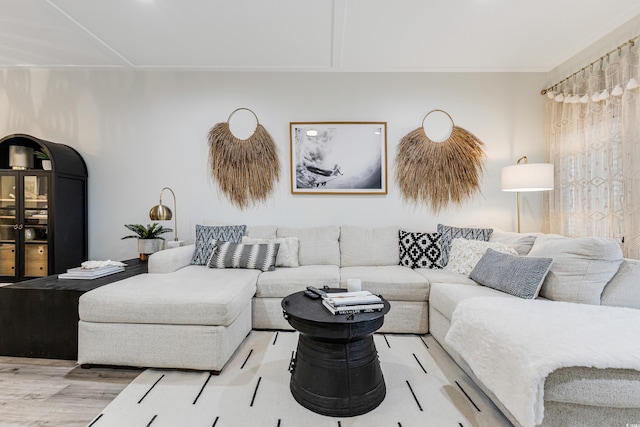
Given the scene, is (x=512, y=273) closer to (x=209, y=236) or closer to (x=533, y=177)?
(x=533, y=177)

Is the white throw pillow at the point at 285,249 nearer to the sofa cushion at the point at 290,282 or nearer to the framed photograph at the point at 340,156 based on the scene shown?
the sofa cushion at the point at 290,282

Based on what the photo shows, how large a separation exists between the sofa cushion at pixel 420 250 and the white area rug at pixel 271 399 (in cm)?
100

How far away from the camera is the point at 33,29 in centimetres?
268

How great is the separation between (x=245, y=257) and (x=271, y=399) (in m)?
1.35

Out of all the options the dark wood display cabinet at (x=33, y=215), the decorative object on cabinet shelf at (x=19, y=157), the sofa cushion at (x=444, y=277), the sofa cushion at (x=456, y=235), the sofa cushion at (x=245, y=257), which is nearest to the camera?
the sofa cushion at (x=444, y=277)

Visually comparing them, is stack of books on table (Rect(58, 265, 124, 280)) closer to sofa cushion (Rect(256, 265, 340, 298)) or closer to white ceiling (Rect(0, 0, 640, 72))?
sofa cushion (Rect(256, 265, 340, 298))

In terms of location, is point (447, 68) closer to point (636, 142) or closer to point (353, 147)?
point (353, 147)

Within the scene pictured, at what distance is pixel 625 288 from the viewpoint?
183cm

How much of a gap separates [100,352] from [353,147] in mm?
2798

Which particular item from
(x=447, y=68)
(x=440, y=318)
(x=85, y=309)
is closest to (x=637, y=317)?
(x=440, y=318)

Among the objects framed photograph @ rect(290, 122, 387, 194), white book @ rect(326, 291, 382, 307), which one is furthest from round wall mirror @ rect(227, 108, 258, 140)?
white book @ rect(326, 291, 382, 307)

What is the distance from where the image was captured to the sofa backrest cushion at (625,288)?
181 cm

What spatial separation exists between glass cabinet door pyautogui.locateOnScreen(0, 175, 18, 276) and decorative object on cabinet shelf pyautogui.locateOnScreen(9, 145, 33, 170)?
18 cm

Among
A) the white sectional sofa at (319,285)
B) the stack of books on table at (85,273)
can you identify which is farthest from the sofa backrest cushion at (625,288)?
the stack of books on table at (85,273)
